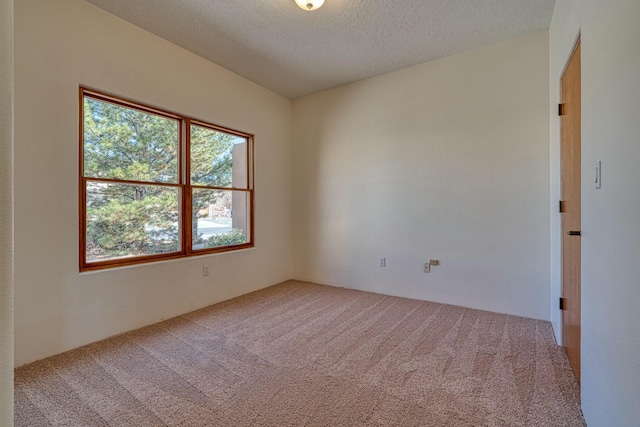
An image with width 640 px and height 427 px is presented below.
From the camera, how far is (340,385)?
188 cm

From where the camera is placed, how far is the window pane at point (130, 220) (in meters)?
2.58

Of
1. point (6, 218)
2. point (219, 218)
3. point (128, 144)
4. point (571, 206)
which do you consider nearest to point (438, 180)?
point (571, 206)

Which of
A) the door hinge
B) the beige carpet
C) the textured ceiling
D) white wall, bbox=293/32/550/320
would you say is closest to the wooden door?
the door hinge

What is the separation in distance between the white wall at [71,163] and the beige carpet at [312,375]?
9.4 inches

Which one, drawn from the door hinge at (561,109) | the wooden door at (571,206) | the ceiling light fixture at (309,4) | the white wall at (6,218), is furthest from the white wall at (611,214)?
the white wall at (6,218)

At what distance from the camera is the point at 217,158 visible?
368 cm

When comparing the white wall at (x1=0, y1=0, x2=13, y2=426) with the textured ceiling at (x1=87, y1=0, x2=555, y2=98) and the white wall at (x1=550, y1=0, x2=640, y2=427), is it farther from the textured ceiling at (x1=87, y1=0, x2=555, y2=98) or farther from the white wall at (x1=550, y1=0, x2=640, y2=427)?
the textured ceiling at (x1=87, y1=0, x2=555, y2=98)

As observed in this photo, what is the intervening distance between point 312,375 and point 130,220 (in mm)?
2198

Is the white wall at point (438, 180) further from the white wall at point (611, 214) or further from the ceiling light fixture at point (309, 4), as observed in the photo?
the ceiling light fixture at point (309, 4)

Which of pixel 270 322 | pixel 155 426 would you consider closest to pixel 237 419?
pixel 155 426

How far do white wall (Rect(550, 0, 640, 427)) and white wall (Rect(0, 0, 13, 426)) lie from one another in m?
1.90

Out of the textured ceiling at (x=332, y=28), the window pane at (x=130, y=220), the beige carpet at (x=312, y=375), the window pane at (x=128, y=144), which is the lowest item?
the beige carpet at (x=312, y=375)

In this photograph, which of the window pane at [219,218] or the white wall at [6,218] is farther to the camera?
the window pane at [219,218]

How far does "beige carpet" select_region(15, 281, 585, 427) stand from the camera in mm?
1614
